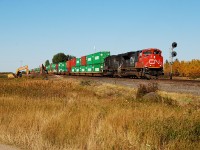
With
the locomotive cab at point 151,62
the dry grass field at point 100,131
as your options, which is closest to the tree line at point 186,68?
the locomotive cab at point 151,62

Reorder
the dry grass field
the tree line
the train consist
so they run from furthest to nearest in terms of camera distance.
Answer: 1. the tree line
2. the train consist
3. the dry grass field

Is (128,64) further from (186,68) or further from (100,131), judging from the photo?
(186,68)

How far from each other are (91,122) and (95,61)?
41.8 m

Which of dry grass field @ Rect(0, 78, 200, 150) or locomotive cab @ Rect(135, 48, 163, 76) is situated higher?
locomotive cab @ Rect(135, 48, 163, 76)

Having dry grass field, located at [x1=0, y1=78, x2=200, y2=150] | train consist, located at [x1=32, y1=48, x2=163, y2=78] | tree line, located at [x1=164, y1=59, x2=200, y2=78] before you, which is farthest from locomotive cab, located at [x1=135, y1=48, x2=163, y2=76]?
tree line, located at [x1=164, y1=59, x2=200, y2=78]

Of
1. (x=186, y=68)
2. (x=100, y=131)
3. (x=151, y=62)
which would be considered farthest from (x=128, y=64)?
→ (x=186, y=68)

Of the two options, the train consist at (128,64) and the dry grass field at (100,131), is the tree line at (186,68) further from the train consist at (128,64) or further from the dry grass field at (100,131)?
the dry grass field at (100,131)

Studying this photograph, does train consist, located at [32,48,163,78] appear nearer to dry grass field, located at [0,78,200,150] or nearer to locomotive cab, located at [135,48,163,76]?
locomotive cab, located at [135,48,163,76]

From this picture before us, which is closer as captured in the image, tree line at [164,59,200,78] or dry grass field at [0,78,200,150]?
dry grass field at [0,78,200,150]

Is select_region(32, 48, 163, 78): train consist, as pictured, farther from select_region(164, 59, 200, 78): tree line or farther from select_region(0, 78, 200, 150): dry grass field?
select_region(164, 59, 200, 78): tree line

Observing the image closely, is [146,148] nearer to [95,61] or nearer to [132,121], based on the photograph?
[132,121]

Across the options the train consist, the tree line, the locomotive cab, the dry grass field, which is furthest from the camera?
the tree line

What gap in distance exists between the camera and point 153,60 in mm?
31047

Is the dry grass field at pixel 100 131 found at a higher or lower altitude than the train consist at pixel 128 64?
lower
